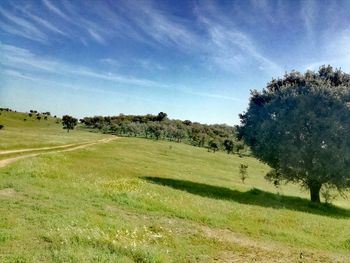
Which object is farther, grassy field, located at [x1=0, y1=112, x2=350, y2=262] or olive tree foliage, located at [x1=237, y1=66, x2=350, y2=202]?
olive tree foliage, located at [x1=237, y1=66, x2=350, y2=202]

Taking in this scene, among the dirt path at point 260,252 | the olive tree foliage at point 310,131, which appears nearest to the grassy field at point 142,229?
the dirt path at point 260,252

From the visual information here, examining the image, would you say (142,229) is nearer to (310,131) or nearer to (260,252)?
(260,252)

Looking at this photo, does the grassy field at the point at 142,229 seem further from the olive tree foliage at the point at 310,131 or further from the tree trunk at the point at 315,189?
the tree trunk at the point at 315,189

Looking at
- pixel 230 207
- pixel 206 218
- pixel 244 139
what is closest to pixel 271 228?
pixel 206 218

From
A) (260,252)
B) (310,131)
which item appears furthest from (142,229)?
(310,131)

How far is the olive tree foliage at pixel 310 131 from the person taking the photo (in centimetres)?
4528

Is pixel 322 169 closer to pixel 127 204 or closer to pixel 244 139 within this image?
pixel 244 139

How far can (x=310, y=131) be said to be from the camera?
4750 centimetres

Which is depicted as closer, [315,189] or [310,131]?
[310,131]

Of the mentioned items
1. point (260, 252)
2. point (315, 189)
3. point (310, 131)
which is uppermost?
point (310, 131)

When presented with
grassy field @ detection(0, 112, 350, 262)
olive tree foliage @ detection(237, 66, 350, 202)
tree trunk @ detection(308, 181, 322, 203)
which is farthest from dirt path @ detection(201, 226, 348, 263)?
tree trunk @ detection(308, 181, 322, 203)

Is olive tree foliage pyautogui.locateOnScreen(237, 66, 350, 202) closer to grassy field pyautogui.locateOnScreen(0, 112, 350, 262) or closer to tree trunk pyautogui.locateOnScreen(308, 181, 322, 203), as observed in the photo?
tree trunk pyautogui.locateOnScreen(308, 181, 322, 203)

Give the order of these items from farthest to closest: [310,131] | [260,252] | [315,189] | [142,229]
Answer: [315,189] → [310,131] → [142,229] → [260,252]

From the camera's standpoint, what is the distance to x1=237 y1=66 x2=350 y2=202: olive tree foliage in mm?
45281
